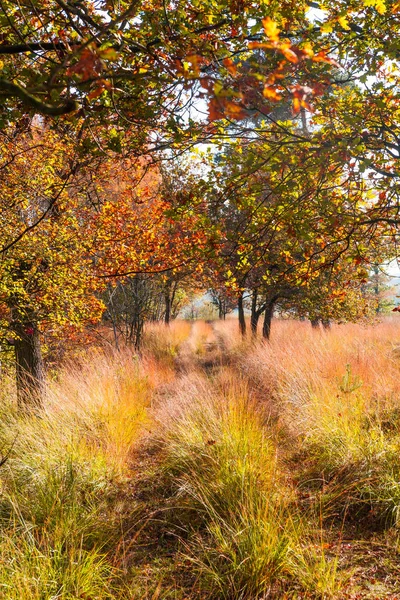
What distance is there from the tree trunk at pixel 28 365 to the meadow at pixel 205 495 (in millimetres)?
249

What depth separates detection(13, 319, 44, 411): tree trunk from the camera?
5706 millimetres

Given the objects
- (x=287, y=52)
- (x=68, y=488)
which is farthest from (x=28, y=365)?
(x=287, y=52)

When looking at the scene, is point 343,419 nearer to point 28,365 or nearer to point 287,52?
point 287,52

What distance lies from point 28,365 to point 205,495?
13.1ft

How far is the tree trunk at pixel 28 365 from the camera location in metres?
5.71

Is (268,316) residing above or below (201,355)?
above

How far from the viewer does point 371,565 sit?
9.09 feet

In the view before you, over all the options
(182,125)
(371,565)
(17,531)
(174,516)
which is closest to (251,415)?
(174,516)

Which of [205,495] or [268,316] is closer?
[205,495]

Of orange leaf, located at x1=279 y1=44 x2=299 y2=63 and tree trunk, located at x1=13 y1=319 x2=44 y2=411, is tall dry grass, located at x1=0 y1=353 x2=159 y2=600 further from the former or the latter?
orange leaf, located at x1=279 y1=44 x2=299 y2=63

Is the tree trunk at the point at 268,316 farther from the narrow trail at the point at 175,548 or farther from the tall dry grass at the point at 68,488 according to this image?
the narrow trail at the point at 175,548

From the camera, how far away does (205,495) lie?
331cm

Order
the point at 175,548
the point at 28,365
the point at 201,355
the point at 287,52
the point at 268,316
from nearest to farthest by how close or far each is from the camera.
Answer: the point at 287,52 → the point at 175,548 → the point at 28,365 → the point at 268,316 → the point at 201,355

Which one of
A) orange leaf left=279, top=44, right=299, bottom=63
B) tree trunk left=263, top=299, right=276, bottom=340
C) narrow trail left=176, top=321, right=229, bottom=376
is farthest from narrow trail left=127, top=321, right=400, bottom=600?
tree trunk left=263, top=299, right=276, bottom=340
